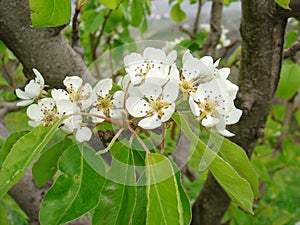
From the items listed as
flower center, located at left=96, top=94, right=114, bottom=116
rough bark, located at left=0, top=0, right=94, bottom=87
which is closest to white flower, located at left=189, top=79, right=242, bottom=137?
flower center, located at left=96, top=94, right=114, bottom=116

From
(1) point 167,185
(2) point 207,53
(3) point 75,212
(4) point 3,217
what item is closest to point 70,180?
(3) point 75,212

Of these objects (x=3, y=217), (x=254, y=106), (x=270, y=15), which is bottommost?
(x=3, y=217)

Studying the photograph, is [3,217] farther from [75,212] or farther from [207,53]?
[207,53]

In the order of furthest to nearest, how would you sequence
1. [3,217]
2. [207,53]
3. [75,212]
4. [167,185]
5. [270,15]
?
[207,53] < [3,217] < [270,15] < [75,212] < [167,185]

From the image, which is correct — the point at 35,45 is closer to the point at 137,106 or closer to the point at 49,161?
the point at 49,161

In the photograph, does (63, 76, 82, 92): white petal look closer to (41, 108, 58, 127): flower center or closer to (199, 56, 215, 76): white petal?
(41, 108, 58, 127): flower center

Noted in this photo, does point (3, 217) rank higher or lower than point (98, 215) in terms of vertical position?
lower

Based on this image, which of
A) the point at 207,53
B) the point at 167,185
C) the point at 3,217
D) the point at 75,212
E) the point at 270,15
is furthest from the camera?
the point at 207,53

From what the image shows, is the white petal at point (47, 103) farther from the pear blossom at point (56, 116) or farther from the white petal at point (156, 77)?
the white petal at point (156, 77)
